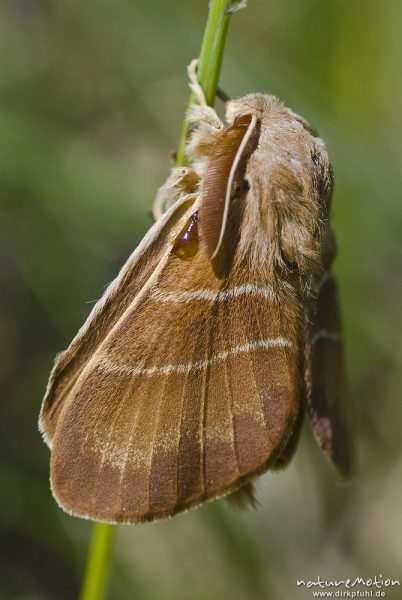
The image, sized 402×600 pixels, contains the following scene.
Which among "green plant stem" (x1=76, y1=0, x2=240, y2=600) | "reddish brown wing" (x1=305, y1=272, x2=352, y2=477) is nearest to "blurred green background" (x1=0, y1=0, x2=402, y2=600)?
"reddish brown wing" (x1=305, y1=272, x2=352, y2=477)

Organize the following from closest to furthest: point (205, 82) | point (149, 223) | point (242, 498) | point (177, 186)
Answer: point (205, 82)
point (177, 186)
point (242, 498)
point (149, 223)

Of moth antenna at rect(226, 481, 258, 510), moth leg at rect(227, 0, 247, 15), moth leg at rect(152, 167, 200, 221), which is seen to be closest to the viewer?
moth leg at rect(227, 0, 247, 15)

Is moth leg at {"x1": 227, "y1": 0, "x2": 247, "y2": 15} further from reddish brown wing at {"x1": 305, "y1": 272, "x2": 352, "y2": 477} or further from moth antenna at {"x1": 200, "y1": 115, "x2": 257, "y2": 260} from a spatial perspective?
reddish brown wing at {"x1": 305, "y1": 272, "x2": 352, "y2": 477}

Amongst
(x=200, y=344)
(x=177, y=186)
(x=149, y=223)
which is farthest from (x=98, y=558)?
(x=149, y=223)

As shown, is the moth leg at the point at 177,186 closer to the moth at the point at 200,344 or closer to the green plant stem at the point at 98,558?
the moth at the point at 200,344

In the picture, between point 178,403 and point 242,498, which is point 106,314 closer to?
point 178,403

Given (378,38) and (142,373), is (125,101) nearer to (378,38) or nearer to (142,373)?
(378,38)

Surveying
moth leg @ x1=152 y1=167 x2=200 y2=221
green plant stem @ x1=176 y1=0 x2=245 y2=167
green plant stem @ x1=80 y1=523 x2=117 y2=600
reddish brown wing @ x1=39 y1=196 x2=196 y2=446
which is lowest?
green plant stem @ x1=80 y1=523 x2=117 y2=600

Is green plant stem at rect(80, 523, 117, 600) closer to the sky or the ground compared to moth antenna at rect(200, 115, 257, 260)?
closer to the ground
